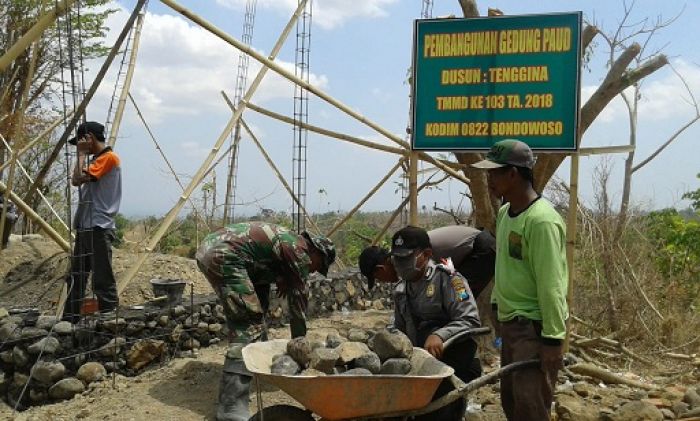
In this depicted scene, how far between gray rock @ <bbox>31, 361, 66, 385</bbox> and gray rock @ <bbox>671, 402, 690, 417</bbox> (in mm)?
4525

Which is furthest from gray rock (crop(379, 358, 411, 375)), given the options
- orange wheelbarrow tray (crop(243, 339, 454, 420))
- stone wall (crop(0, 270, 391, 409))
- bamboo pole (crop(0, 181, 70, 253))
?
bamboo pole (crop(0, 181, 70, 253))

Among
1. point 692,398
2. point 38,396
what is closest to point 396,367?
point 692,398

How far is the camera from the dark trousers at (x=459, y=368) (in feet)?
12.2

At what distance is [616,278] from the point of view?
8.29 metres

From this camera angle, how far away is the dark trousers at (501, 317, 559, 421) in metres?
3.34

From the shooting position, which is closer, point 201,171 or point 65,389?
point 65,389

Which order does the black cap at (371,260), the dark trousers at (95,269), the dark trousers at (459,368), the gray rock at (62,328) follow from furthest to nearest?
the dark trousers at (95,269) → the gray rock at (62,328) → the black cap at (371,260) → the dark trousers at (459,368)

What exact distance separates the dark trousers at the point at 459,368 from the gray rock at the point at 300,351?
785 millimetres

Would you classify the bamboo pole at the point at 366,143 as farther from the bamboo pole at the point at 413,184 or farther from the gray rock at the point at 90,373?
the gray rock at the point at 90,373

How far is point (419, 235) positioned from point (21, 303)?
6.50m

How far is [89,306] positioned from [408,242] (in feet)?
10.6

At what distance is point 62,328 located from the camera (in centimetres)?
564

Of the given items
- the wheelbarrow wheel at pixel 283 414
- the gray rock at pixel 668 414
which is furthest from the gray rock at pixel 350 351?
the gray rock at pixel 668 414

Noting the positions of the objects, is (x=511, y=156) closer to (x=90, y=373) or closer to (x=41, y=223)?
(x=90, y=373)
